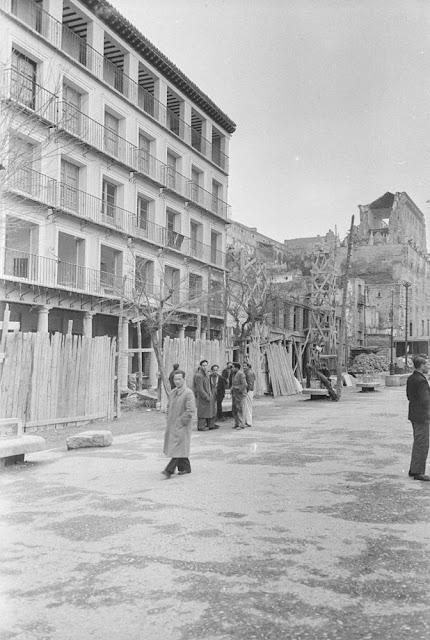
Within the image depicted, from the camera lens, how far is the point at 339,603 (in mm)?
3957

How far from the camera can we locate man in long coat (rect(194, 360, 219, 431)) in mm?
13594

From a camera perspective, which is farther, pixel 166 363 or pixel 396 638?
pixel 166 363

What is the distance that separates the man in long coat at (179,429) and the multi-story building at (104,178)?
34.1 feet

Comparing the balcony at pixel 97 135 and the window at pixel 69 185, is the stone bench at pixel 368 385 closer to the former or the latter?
the balcony at pixel 97 135

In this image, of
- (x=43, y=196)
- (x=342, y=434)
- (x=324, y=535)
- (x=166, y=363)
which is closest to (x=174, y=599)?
(x=324, y=535)

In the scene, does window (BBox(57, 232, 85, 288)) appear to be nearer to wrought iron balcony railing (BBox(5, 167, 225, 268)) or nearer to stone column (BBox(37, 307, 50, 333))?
wrought iron balcony railing (BBox(5, 167, 225, 268))

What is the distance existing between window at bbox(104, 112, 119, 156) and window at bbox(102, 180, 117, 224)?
1.34 metres

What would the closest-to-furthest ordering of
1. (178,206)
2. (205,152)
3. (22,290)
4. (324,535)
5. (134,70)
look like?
(324,535), (22,290), (134,70), (178,206), (205,152)

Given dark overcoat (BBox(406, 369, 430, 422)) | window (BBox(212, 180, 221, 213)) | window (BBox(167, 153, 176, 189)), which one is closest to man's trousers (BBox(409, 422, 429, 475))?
dark overcoat (BBox(406, 369, 430, 422))

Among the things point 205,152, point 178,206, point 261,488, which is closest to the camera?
point 261,488

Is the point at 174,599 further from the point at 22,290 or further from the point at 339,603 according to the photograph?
the point at 22,290

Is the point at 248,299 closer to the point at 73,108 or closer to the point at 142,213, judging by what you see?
the point at 142,213

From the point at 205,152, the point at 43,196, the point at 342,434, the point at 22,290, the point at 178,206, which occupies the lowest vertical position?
the point at 342,434

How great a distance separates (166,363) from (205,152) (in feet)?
60.9
